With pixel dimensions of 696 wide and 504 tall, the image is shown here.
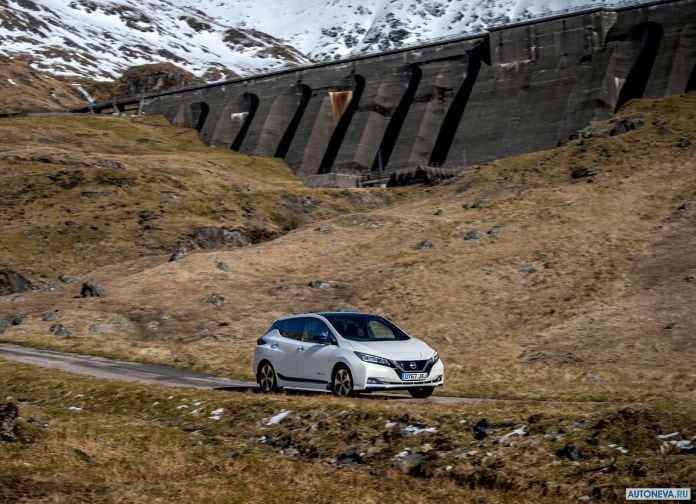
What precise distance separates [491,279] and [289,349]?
20622 millimetres

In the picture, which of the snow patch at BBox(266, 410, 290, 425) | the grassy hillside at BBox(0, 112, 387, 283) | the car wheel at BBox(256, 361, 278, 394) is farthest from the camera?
the grassy hillside at BBox(0, 112, 387, 283)

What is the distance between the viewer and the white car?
63.3 feet

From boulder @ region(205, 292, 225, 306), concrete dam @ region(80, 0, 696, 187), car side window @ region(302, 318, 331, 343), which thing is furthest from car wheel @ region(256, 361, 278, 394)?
concrete dam @ region(80, 0, 696, 187)

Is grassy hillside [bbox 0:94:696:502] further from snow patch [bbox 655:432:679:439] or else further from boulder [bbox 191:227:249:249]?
boulder [bbox 191:227:249:249]

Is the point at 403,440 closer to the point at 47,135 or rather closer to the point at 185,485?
the point at 185,485

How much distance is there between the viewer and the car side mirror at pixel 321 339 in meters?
20.3

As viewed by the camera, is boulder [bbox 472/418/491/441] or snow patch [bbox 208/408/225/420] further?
snow patch [bbox 208/408/225/420]

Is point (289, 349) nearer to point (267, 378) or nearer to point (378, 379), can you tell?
point (267, 378)

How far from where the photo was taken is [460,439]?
14617 millimetres

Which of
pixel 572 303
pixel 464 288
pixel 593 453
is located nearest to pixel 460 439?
pixel 593 453

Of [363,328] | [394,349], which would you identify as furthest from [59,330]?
[394,349]

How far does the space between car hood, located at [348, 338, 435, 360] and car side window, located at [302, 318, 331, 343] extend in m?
0.97

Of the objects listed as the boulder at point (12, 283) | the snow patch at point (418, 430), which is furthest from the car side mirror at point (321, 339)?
the boulder at point (12, 283)

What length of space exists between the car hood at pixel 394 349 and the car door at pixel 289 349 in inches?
68.8
